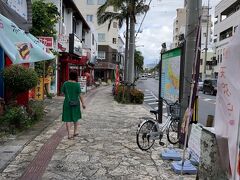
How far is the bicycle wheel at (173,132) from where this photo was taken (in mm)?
8727

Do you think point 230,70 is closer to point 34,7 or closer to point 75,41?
point 34,7

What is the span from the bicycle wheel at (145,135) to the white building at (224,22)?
4884cm

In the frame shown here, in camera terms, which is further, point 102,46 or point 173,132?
point 102,46

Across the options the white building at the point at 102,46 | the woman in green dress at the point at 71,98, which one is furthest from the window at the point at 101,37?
the woman in green dress at the point at 71,98

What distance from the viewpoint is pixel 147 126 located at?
27.0 feet

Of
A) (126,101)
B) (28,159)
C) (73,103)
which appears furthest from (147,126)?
(126,101)

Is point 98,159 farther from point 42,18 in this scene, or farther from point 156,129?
point 42,18

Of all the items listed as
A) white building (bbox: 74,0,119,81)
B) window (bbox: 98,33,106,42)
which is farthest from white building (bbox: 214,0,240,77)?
window (bbox: 98,33,106,42)

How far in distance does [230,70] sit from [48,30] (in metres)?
13.9

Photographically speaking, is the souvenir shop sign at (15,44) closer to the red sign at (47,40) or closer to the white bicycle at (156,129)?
the white bicycle at (156,129)

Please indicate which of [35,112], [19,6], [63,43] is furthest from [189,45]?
[63,43]

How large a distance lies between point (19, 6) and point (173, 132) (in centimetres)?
560

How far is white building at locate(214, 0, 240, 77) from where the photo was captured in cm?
5594

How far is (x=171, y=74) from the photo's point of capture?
9.02m
